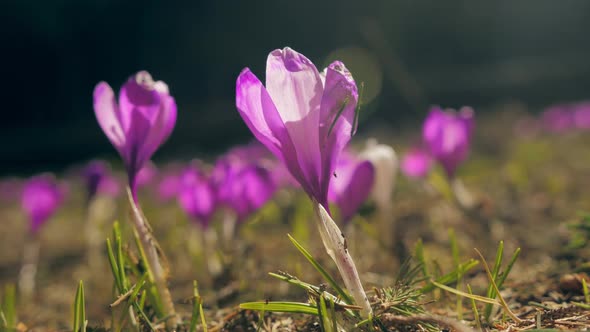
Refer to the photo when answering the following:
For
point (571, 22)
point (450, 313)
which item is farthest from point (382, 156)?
point (571, 22)

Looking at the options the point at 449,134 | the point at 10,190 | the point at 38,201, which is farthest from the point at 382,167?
the point at 10,190

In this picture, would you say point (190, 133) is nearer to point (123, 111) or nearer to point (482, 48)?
point (482, 48)

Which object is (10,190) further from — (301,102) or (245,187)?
(301,102)

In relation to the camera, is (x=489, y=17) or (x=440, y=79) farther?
(x=489, y=17)

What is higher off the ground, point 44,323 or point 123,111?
point 123,111

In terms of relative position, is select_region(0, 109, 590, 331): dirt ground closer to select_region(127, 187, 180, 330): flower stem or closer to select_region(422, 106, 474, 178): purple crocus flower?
select_region(127, 187, 180, 330): flower stem

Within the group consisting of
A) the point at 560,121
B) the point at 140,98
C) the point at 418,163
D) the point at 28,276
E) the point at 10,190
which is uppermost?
the point at 140,98

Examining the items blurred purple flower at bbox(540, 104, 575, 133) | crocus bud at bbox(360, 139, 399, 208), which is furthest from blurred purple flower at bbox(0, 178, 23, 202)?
blurred purple flower at bbox(540, 104, 575, 133)
